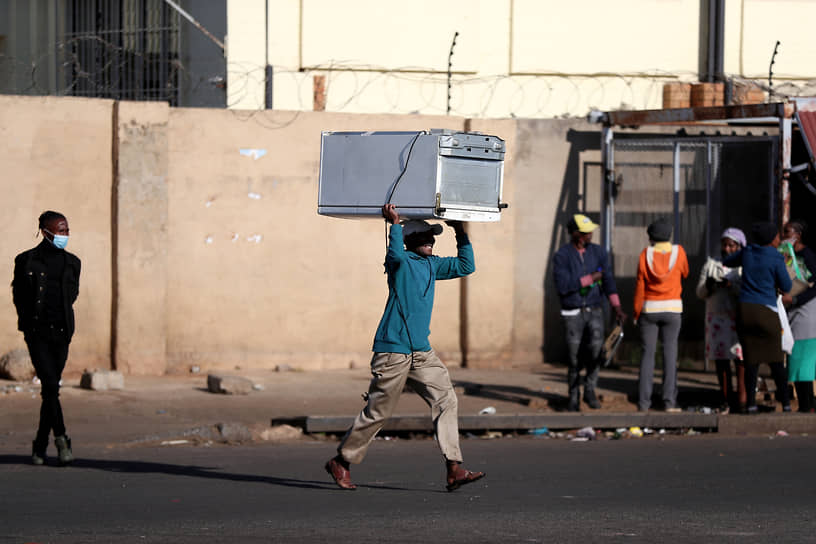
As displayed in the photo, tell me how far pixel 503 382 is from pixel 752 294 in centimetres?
300

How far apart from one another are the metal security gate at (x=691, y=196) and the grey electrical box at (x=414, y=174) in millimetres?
6746

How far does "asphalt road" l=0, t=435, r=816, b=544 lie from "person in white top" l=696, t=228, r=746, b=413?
1158 millimetres

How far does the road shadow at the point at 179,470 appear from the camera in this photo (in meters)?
7.34

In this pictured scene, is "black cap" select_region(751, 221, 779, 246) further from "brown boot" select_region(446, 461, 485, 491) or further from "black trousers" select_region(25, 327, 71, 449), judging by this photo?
"black trousers" select_region(25, 327, 71, 449)

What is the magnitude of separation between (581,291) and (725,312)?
1321mm

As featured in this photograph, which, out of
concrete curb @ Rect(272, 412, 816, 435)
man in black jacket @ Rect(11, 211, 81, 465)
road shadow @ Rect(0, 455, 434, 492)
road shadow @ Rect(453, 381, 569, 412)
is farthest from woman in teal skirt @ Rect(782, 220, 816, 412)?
man in black jacket @ Rect(11, 211, 81, 465)

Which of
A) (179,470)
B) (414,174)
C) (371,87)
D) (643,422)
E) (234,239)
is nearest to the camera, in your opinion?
(414,174)

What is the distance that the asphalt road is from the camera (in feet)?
19.4

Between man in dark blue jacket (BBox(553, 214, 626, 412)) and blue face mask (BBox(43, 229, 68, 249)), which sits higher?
blue face mask (BBox(43, 229, 68, 249))

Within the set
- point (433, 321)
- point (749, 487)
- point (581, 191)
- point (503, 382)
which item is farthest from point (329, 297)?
point (749, 487)

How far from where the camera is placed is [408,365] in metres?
6.93

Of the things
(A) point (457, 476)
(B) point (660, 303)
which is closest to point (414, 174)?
(A) point (457, 476)

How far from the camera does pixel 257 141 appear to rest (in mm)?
12641

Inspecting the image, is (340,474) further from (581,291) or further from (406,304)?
(581,291)
